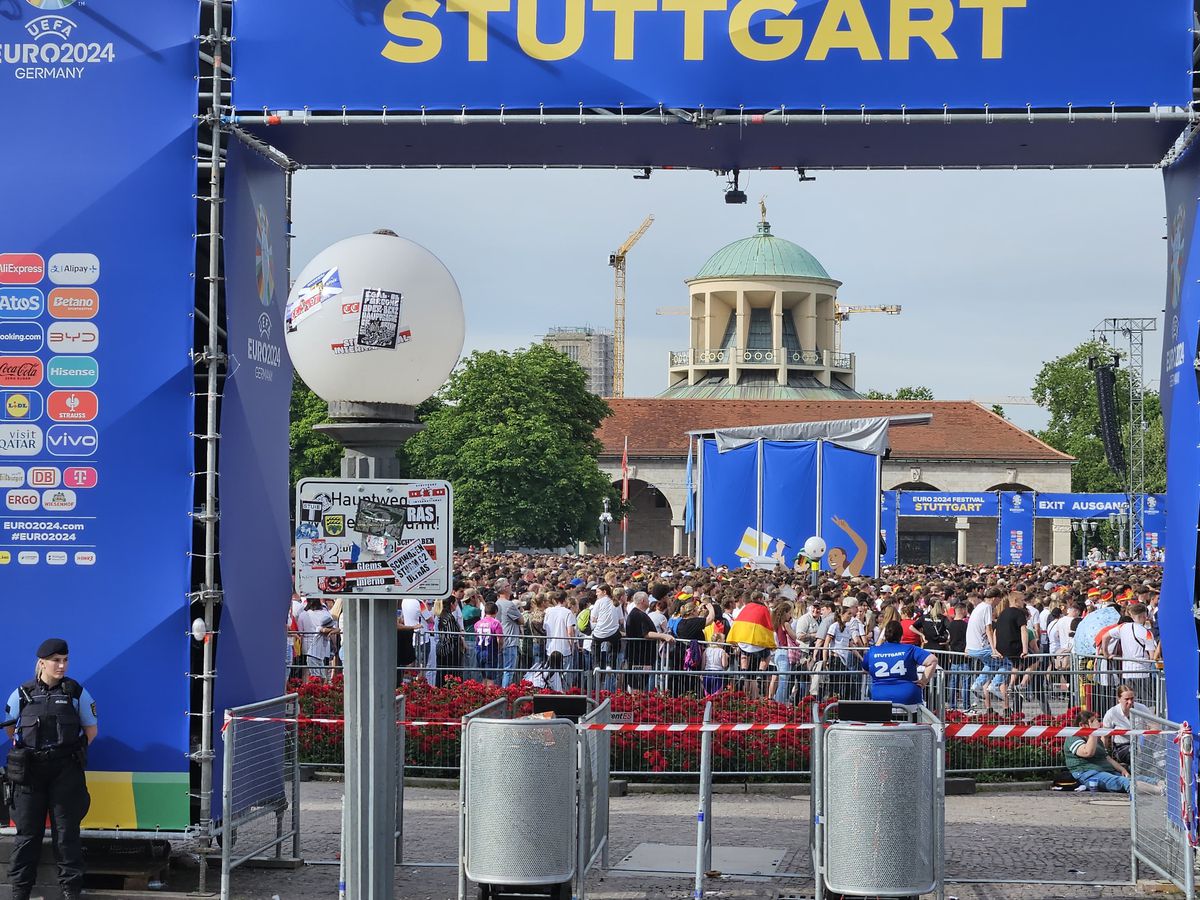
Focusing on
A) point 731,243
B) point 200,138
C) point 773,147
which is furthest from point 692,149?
point 731,243

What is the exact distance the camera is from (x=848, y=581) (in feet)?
96.1

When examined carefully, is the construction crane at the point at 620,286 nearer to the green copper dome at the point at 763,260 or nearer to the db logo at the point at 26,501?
the green copper dome at the point at 763,260

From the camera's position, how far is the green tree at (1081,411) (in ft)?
342

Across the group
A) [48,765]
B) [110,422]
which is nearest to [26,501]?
[110,422]

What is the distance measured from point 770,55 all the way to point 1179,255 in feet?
9.85

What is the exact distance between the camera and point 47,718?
887 cm

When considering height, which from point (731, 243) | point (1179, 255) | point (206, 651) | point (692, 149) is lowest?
point (206, 651)

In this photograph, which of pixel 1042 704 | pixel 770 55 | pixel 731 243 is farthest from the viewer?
pixel 731 243

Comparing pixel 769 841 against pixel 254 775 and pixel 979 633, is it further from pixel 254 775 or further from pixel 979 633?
pixel 979 633

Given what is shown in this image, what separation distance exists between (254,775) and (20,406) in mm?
2742

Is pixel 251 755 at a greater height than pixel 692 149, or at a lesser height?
lesser

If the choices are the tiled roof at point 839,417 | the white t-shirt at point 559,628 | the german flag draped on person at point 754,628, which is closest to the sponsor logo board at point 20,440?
the white t-shirt at point 559,628

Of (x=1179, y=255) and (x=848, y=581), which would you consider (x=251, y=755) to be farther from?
(x=848, y=581)

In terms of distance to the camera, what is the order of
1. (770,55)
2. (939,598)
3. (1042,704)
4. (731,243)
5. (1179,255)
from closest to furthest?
(770,55) → (1179,255) → (1042,704) → (939,598) → (731,243)
